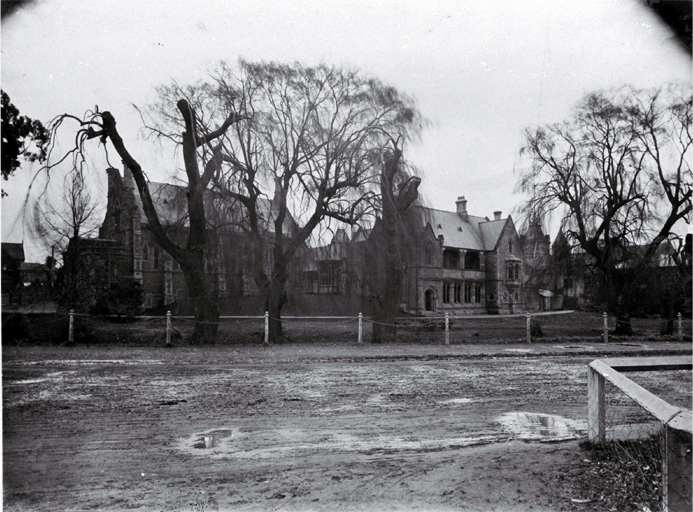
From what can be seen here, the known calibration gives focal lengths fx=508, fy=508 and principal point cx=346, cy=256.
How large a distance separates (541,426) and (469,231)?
4664cm

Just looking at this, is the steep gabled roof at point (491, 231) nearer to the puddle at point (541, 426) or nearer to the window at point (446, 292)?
the window at point (446, 292)

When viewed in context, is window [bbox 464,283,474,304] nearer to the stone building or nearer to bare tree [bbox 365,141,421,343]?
the stone building

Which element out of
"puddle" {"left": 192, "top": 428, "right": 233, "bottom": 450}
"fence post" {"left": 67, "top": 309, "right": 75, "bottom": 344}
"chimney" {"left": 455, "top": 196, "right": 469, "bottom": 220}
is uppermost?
"chimney" {"left": 455, "top": 196, "right": 469, "bottom": 220}

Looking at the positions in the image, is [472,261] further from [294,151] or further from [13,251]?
[13,251]

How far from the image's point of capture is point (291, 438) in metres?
4.87

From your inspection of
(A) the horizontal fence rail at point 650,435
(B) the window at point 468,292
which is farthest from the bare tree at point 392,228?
(B) the window at point 468,292

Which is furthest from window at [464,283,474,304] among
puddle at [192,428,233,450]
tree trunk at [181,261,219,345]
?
puddle at [192,428,233,450]

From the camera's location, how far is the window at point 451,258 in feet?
157

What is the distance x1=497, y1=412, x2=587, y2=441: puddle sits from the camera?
4855 mm

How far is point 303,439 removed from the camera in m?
4.84

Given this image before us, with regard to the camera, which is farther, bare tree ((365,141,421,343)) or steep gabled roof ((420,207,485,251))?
steep gabled roof ((420,207,485,251))

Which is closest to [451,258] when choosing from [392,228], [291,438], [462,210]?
[462,210]

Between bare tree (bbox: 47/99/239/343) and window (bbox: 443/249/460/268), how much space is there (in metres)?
34.3

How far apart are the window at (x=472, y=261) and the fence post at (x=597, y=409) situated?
46.5 meters
